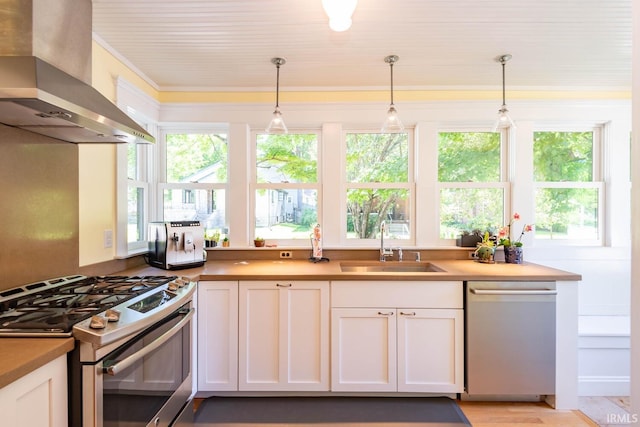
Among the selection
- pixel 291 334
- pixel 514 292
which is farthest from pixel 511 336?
pixel 291 334

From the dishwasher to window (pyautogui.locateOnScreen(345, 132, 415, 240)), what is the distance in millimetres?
898

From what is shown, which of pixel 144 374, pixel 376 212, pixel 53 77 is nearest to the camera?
pixel 53 77

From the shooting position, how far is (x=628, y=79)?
2486mm

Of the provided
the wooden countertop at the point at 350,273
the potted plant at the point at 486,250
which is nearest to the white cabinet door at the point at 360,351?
the wooden countertop at the point at 350,273

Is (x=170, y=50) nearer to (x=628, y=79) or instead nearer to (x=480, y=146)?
(x=480, y=146)

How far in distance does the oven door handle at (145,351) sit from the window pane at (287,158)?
146 centimetres

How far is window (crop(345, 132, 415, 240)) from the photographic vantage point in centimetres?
276

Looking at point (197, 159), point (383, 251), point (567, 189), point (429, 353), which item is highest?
point (197, 159)

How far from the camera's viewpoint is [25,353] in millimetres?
935

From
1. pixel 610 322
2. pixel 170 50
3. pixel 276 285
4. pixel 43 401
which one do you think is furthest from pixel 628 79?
pixel 43 401

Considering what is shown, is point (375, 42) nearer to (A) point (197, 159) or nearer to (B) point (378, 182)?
(B) point (378, 182)

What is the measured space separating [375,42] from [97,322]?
6.80ft

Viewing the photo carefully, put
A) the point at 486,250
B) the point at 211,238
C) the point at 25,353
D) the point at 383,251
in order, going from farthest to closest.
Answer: the point at 211,238 < the point at 383,251 < the point at 486,250 < the point at 25,353

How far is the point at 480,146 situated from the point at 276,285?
215 centimetres
